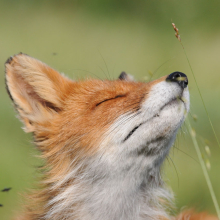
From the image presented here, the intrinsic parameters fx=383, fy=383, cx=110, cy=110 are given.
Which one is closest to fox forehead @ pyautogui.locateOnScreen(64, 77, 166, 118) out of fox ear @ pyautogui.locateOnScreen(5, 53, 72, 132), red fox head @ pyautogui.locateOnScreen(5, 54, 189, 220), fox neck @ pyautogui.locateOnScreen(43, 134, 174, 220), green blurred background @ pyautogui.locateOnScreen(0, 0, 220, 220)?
red fox head @ pyautogui.locateOnScreen(5, 54, 189, 220)

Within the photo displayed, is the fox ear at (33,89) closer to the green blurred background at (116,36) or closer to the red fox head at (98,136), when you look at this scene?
the red fox head at (98,136)

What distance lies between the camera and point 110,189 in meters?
4.36

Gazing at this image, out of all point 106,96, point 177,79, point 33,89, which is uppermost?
point 33,89

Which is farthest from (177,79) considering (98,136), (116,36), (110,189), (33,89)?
(116,36)

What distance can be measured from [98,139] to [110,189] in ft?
1.94

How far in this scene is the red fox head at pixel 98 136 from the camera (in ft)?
13.4

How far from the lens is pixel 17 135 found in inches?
356

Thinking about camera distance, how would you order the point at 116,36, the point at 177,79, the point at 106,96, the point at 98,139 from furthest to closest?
the point at 116,36, the point at 106,96, the point at 98,139, the point at 177,79

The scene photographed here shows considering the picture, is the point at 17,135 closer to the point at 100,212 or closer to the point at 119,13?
the point at 100,212

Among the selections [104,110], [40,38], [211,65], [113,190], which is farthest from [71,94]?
[40,38]

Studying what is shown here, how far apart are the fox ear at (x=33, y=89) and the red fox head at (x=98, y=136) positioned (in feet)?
0.04

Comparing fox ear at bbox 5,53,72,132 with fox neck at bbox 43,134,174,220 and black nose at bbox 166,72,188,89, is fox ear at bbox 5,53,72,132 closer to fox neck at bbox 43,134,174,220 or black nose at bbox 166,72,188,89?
fox neck at bbox 43,134,174,220

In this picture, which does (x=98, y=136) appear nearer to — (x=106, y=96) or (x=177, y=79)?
(x=106, y=96)

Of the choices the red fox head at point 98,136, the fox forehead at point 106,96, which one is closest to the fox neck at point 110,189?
the red fox head at point 98,136
